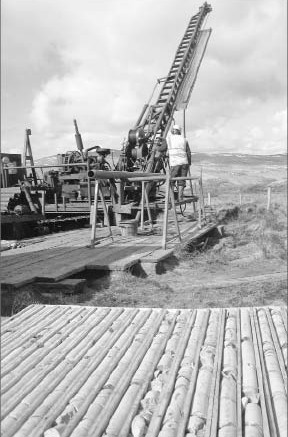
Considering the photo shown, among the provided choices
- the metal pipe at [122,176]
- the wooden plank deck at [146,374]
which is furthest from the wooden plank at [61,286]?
the metal pipe at [122,176]

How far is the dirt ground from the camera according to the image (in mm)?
5133

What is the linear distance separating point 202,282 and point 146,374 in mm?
3939

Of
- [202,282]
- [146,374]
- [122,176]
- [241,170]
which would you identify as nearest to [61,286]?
[202,282]

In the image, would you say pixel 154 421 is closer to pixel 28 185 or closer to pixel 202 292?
pixel 202 292

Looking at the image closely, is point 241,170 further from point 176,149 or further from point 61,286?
point 61,286

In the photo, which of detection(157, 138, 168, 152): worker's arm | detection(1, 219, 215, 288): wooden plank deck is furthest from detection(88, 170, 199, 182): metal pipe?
detection(157, 138, 168, 152): worker's arm

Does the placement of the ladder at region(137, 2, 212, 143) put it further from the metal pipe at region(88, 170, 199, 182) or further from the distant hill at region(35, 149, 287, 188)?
the distant hill at region(35, 149, 287, 188)

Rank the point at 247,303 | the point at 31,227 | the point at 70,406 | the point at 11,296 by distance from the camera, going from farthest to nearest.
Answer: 1. the point at 31,227
2. the point at 247,303
3. the point at 11,296
4. the point at 70,406

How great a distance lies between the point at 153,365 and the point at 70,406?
2.21 feet

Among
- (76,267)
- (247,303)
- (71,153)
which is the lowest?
(247,303)

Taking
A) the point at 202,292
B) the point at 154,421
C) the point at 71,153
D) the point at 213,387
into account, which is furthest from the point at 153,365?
the point at 71,153

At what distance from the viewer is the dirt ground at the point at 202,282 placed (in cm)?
513

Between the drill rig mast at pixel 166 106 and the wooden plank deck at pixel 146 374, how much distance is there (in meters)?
8.49

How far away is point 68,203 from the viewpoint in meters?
11.4
